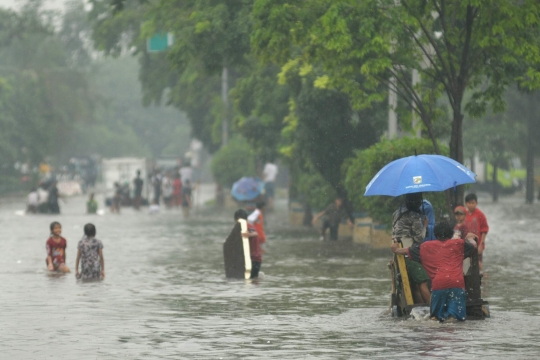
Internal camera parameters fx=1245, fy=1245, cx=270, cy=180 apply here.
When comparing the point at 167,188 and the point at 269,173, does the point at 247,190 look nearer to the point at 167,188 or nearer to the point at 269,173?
the point at 269,173

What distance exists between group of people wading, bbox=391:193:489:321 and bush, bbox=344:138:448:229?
9.44m

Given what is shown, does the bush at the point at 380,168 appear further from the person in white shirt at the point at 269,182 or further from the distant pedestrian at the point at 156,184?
the distant pedestrian at the point at 156,184

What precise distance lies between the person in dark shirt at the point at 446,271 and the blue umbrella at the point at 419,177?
599 mm

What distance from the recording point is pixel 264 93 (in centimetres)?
3366

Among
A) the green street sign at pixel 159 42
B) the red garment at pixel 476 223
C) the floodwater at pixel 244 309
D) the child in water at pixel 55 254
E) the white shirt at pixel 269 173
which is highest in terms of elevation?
the green street sign at pixel 159 42

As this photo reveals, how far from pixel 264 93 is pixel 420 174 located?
20.3 m

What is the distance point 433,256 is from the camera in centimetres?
1294

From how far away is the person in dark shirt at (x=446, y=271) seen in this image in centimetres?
1281

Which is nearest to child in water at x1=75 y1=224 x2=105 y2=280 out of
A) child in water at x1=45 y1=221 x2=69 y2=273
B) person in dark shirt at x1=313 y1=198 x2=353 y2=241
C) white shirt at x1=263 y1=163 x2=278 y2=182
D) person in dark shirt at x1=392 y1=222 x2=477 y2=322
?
child in water at x1=45 y1=221 x2=69 y2=273

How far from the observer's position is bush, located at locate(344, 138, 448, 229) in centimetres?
2333

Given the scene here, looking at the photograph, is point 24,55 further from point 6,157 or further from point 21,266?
point 21,266

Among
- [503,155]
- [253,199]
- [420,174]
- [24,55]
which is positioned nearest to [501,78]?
[420,174]

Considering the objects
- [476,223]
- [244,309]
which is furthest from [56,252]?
[476,223]

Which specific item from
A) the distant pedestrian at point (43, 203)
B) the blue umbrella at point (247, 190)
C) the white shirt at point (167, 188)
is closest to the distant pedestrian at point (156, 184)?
the white shirt at point (167, 188)
